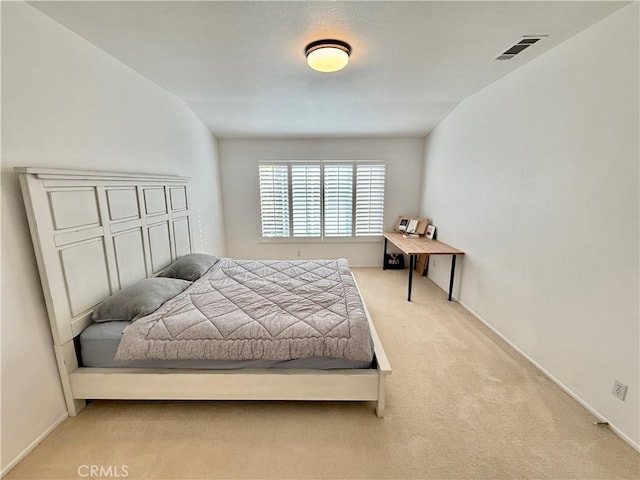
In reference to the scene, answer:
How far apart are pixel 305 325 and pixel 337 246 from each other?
3282 millimetres

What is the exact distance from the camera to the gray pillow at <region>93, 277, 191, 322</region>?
5.89ft

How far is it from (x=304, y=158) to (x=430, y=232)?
243 centimetres

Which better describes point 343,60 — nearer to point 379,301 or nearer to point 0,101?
point 0,101

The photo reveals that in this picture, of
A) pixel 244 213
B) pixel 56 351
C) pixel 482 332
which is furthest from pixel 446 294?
pixel 56 351

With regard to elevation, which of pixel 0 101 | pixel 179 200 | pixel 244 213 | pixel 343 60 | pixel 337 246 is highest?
pixel 343 60

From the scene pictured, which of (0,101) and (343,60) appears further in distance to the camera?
(343,60)

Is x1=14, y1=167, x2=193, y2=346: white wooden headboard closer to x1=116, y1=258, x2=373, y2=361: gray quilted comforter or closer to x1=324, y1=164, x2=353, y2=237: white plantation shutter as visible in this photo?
x1=116, y1=258, x2=373, y2=361: gray quilted comforter

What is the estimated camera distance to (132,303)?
1.83 m

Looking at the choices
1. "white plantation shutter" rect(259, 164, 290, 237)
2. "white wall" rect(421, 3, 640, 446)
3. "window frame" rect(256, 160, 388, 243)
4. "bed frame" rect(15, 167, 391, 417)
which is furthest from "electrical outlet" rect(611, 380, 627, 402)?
"white plantation shutter" rect(259, 164, 290, 237)

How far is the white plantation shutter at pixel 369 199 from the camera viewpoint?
15.4ft

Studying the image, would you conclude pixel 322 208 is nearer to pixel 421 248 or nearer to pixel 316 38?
pixel 421 248

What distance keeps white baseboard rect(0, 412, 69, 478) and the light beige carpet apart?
29 mm

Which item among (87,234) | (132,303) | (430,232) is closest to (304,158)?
(430,232)

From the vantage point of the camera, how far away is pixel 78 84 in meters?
1.85
